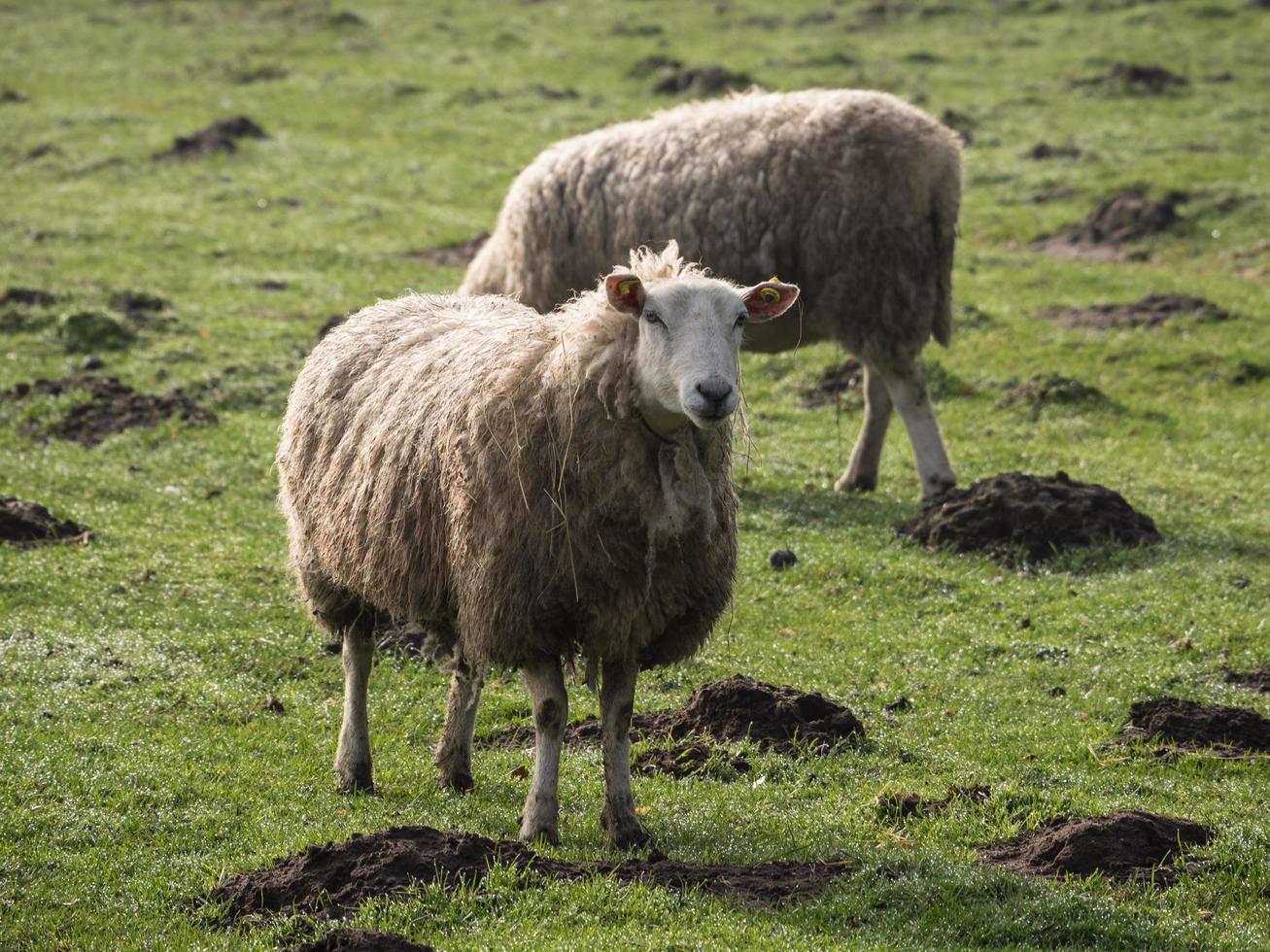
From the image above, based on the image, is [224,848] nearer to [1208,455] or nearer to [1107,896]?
[1107,896]

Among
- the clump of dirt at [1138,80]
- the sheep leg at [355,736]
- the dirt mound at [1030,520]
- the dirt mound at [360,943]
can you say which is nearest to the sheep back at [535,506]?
the sheep leg at [355,736]

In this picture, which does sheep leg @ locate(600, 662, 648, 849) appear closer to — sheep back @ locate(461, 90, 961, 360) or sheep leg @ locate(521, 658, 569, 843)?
sheep leg @ locate(521, 658, 569, 843)

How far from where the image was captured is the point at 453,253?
21.8 meters

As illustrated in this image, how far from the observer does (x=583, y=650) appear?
7492 mm

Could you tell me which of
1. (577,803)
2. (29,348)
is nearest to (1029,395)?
(577,803)

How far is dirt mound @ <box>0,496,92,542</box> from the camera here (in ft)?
39.9

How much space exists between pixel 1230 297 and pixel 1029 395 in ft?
13.5

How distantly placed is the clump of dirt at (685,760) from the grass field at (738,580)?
0.18m

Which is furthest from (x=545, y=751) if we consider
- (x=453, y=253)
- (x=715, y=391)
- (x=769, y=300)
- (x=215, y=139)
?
(x=215, y=139)

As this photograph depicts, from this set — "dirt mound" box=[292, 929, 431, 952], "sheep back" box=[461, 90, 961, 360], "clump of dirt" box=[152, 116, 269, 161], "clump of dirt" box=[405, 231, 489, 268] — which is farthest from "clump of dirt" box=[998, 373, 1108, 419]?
"clump of dirt" box=[152, 116, 269, 161]

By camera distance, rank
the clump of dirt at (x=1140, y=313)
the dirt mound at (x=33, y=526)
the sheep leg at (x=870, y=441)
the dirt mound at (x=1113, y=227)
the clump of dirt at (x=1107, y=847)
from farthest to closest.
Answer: the dirt mound at (x=1113, y=227)
the clump of dirt at (x=1140, y=313)
the sheep leg at (x=870, y=441)
the dirt mound at (x=33, y=526)
the clump of dirt at (x=1107, y=847)

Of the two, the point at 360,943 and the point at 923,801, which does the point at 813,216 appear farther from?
the point at 360,943

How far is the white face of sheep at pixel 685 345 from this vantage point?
6.76 meters

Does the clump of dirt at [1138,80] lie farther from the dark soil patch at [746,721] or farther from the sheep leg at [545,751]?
the sheep leg at [545,751]
